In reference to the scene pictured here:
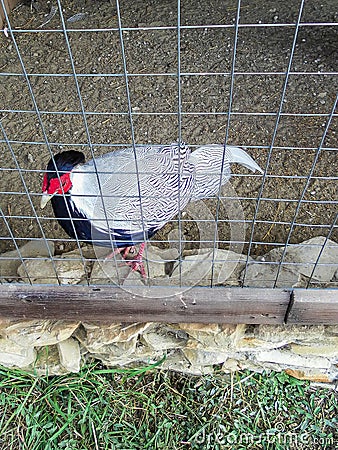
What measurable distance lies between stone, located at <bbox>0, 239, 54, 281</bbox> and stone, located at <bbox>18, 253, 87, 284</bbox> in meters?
0.05

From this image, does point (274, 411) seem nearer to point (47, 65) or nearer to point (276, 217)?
point (276, 217)

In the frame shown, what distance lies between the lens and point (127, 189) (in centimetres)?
184

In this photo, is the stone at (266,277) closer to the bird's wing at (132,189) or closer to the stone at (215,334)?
the stone at (215,334)

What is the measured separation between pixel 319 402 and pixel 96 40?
265cm

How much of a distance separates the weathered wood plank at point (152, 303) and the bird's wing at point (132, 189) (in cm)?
25

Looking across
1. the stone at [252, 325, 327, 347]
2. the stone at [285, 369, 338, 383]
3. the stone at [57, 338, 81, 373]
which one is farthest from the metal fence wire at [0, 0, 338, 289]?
the stone at [285, 369, 338, 383]

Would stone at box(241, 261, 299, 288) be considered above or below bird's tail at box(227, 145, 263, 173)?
below

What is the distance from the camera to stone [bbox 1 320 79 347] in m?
1.85

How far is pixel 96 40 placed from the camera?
11.0 feet

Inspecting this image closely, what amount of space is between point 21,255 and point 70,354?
437 mm

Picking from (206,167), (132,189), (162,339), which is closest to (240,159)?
(206,167)

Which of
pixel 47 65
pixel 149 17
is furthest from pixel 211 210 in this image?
pixel 149 17

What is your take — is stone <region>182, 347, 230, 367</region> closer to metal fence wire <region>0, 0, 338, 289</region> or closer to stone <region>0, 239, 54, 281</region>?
metal fence wire <region>0, 0, 338, 289</region>

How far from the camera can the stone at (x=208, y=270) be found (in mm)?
1791
